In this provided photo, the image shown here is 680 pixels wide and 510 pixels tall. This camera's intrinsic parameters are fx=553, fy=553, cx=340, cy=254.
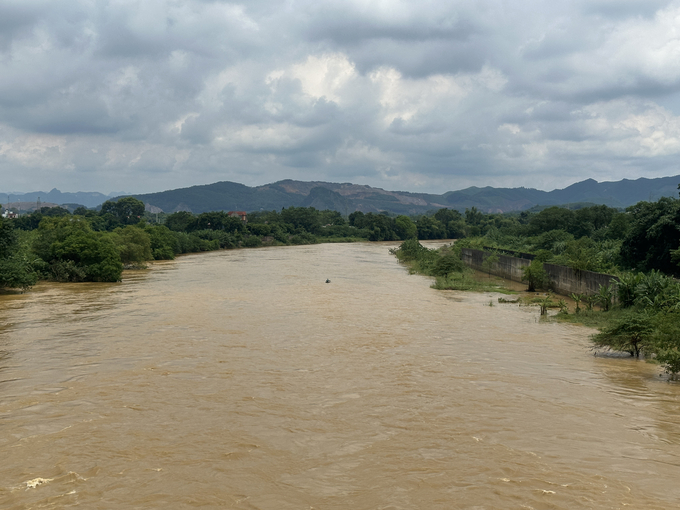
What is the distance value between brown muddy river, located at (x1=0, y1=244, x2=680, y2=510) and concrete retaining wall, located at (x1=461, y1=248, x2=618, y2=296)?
23.3ft

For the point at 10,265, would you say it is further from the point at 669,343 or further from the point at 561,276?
the point at 561,276

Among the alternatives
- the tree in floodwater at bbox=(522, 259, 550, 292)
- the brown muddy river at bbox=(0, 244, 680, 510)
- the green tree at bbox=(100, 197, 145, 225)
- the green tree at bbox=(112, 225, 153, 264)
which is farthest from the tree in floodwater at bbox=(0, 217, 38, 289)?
the green tree at bbox=(100, 197, 145, 225)

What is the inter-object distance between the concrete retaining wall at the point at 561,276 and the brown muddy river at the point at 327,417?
711cm

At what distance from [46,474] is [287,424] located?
358 centimetres

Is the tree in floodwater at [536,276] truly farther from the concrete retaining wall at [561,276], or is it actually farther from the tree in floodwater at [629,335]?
the tree in floodwater at [629,335]

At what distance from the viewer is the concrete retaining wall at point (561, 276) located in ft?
81.5

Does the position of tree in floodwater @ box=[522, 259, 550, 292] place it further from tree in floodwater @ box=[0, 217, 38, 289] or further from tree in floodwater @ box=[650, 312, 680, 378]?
tree in floodwater @ box=[0, 217, 38, 289]

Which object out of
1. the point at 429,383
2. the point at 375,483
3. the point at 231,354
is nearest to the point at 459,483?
the point at 375,483

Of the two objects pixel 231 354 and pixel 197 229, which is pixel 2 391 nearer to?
pixel 231 354

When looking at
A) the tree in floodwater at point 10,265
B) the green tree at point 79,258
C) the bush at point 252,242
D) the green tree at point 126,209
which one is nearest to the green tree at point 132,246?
the green tree at point 79,258

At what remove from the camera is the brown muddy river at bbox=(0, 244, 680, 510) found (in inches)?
271

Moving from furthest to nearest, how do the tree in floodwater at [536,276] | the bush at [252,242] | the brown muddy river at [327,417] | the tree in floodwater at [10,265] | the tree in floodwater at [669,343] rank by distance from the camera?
the bush at [252,242] → the tree in floodwater at [536,276] → the tree in floodwater at [10,265] → the tree in floodwater at [669,343] → the brown muddy river at [327,417]

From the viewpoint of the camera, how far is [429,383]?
11.9 m

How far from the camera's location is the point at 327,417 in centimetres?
961
